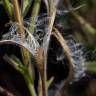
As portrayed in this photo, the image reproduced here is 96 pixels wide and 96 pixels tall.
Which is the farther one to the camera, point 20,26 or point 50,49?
point 50,49

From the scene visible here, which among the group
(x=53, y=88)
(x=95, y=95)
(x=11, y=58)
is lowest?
(x=95, y=95)

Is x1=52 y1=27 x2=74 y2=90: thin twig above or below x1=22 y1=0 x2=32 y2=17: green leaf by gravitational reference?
below

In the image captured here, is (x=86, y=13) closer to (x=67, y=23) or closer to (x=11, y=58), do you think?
(x=67, y=23)

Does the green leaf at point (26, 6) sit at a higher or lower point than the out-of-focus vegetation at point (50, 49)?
higher

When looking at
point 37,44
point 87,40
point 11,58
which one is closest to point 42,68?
point 37,44

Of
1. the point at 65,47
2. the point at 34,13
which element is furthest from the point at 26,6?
the point at 65,47

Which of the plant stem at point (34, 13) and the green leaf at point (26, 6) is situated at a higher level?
the green leaf at point (26, 6)

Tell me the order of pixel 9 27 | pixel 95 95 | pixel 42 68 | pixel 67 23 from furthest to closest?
pixel 95 95
pixel 67 23
pixel 9 27
pixel 42 68

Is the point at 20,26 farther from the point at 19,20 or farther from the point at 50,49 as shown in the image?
the point at 50,49

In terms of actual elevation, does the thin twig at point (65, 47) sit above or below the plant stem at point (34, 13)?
below

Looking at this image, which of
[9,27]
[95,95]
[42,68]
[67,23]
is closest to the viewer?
[42,68]

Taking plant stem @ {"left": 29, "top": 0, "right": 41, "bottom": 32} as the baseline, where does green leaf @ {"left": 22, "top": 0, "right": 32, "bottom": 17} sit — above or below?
above
